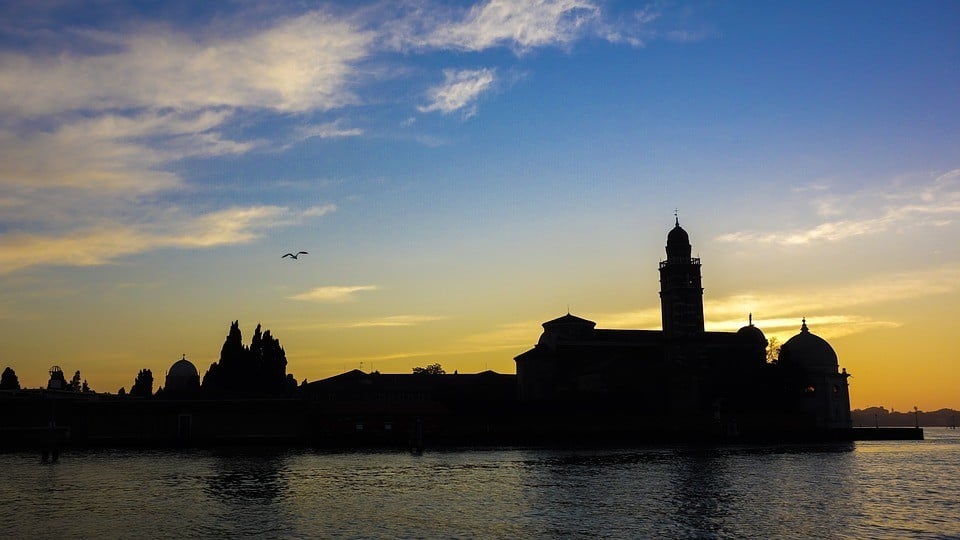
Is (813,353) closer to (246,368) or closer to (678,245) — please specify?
(678,245)

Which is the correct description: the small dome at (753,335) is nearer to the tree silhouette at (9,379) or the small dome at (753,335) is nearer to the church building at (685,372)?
the church building at (685,372)

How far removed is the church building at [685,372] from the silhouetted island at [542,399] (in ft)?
0.47

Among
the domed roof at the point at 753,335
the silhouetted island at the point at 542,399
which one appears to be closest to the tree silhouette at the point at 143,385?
the silhouetted island at the point at 542,399

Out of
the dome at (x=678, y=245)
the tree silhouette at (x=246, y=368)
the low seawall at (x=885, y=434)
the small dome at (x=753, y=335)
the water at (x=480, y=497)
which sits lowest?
the water at (x=480, y=497)

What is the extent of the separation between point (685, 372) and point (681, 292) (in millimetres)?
9540

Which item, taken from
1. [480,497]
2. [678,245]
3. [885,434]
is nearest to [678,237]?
[678,245]

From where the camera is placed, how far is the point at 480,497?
3528cm

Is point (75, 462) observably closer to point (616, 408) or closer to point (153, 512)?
point (153, 512)

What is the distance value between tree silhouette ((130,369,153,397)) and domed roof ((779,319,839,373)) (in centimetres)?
7592

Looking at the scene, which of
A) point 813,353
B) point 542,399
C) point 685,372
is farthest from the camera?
point 813,353

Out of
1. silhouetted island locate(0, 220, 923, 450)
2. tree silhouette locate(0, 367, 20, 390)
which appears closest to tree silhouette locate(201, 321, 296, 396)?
silhouetted island locate(0, 220, 923, 450)

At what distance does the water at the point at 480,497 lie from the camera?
1076 inches

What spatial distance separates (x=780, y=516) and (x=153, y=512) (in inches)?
866

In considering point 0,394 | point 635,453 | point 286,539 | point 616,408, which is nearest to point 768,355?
point 616,408
